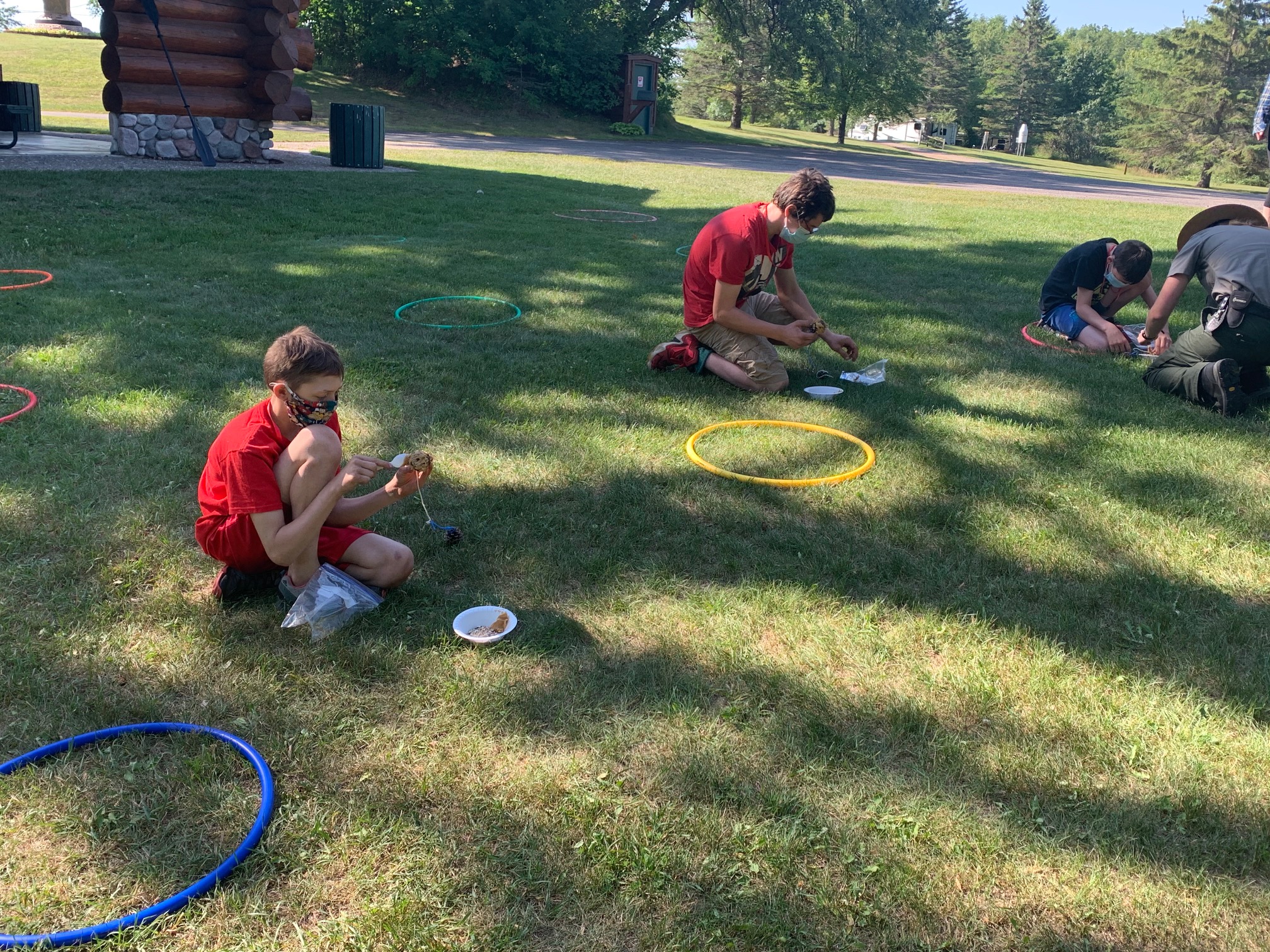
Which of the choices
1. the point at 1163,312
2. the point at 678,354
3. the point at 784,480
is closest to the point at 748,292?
the point at 678,354

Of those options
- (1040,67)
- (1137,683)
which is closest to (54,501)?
(1137,683)

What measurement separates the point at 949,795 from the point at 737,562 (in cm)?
135

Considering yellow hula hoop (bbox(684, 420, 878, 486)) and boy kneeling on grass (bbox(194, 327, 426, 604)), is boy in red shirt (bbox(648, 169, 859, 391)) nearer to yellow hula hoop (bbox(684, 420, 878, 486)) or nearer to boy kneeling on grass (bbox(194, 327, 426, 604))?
yellow hula hoop (bbox(684, 420, 878, 486))

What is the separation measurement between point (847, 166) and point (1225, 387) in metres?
24.8

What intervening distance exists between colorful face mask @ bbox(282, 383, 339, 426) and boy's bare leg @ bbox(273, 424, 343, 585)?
1.0 inches

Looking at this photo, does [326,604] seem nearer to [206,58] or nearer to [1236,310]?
[1236,310]

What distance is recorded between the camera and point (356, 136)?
48.6 feet

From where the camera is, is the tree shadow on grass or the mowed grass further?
the tree shadow on grass

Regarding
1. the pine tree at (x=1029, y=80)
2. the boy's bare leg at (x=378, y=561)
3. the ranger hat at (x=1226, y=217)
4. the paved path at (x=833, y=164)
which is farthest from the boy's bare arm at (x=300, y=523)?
the pine tree at (x=1029, y=80)

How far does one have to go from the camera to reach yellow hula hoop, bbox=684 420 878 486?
427 cm

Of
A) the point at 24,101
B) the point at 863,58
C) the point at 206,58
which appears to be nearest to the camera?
the point at 206,58

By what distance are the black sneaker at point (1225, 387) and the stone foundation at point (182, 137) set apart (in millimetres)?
13591

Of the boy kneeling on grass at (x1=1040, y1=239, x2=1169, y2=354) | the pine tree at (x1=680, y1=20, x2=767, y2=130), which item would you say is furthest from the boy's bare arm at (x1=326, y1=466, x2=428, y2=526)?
the pine tree at (x1=680, y1=20, x2=767, y2=130)

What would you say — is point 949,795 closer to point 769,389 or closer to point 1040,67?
point 769,389
